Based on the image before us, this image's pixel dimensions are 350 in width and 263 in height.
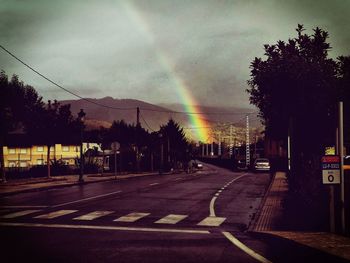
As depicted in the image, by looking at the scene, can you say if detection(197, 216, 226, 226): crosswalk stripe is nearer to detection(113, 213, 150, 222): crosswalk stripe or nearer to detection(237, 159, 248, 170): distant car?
detection(113, 213, 150, 222): crosswalk stripe

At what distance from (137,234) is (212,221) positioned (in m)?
3.30

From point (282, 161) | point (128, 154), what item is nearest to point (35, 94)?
point (128, 154)

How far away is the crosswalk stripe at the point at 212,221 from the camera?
1333 centimetres

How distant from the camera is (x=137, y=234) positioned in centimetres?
1131

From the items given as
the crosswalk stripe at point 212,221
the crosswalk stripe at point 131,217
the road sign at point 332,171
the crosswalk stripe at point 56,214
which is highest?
the road sign at point 332,171

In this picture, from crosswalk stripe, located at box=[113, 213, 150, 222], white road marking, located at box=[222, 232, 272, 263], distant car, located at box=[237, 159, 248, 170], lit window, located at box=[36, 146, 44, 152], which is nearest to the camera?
white road marking, located at box=[222, 232, 272, 263]

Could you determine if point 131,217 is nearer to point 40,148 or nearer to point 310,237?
point 310,237

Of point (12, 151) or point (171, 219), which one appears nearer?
point (171, 219)

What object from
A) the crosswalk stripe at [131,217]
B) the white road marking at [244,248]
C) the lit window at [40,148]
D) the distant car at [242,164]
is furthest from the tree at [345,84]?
the lit window at [40,148]

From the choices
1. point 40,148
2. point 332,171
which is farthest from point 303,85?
point 40,148

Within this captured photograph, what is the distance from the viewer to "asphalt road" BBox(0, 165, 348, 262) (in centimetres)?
861

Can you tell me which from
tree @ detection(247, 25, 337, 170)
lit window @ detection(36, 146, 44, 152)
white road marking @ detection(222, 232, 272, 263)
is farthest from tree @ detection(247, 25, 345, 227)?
lit window @ detection(36, 146, 44, 152)

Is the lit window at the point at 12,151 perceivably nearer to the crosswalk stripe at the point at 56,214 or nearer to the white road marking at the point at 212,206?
the white road marking at the point at 212,206

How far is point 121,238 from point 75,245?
126cm
